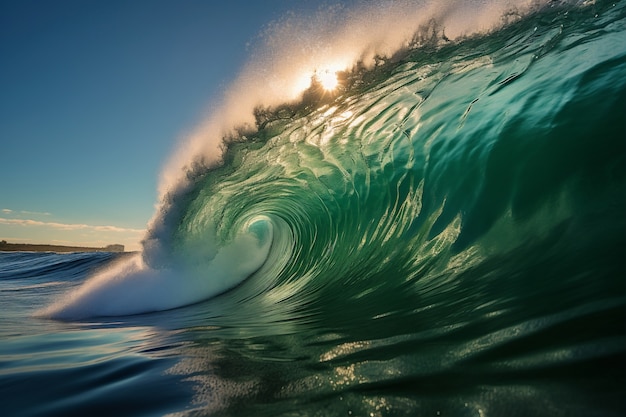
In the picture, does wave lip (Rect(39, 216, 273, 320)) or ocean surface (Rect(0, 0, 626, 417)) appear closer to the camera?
ocean surface (Rect(0, 0, 626, 417))

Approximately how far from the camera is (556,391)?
1302 millimetres

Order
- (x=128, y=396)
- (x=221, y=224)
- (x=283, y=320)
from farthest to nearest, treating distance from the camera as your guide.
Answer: (x=221, y=224)
(x=283, y=320)
(x=128, y=396)

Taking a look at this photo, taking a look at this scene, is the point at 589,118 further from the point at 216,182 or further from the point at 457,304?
the point at 216,182

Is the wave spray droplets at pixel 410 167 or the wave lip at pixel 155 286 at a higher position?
the wave spray droplets at pixel 410 167

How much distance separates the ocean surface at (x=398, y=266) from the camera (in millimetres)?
1625

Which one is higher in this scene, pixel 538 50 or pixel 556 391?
pixel 538 50

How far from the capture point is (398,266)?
416cm

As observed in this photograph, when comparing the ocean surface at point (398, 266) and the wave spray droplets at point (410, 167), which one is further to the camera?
the wave spray droplets at point (410, 167)

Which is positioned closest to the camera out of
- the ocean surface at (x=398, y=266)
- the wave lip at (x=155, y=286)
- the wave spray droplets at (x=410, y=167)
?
the ocean surface at (x=398, y=266)

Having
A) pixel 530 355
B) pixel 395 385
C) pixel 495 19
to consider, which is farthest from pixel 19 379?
pixel 495 19

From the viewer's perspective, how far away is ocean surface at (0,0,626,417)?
1.62 meters

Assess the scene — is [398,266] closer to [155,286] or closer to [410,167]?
[410,167]

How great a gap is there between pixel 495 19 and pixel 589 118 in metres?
1.68

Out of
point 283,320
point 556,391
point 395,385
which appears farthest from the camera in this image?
point 283,320
